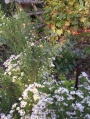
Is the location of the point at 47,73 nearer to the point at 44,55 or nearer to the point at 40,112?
the point at 44,55

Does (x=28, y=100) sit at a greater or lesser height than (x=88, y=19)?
lesser

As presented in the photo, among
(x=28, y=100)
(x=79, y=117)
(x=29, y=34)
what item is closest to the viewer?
(x=79, y=117)

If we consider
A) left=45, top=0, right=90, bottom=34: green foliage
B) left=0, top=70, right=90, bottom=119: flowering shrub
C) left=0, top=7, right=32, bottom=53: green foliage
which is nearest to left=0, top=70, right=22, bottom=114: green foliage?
left=0, top=70, right=90, bottom=119: flowering shrub

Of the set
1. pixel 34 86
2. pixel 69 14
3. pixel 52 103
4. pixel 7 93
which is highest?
pixel 69 14

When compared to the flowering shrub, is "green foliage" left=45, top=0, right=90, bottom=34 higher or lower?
higher

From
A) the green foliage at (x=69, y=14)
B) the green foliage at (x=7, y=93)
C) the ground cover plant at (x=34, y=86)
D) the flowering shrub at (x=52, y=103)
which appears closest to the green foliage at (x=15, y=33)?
the ground cover plant at (x=34, y=86)

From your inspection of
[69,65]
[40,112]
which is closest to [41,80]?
[40,112]

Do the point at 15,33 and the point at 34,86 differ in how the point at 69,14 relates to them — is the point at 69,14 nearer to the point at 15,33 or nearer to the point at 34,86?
the point at 15,33

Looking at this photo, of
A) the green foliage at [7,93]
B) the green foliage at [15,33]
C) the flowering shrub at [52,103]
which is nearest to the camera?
the flowering shrub at [52,103]

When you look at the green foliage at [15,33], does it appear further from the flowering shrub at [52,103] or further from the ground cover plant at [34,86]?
the flowering shrub at [52,103]

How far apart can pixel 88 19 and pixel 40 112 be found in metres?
3.65

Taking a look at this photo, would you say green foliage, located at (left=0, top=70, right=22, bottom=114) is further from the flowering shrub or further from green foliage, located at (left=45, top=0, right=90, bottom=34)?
green foliage, located at (left=45, top=0, right=90, bottom=34)

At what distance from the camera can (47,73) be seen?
3.71m

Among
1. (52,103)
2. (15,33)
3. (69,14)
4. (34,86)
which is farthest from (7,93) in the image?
(69,14)
